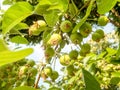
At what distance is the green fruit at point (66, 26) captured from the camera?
107 cm

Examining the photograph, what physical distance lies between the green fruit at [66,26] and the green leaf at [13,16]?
0.18m

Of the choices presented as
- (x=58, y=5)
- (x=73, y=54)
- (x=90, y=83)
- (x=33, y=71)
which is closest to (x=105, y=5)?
(x=58, y=5)

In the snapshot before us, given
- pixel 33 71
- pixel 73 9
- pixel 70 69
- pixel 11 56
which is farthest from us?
pixel 33 71

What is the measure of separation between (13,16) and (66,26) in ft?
0.85

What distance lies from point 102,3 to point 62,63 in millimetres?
400

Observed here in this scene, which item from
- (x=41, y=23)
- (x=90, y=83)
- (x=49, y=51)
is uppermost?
(x=41, y=23)

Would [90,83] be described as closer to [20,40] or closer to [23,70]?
[20,40]

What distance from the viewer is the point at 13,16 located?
2.85 feet

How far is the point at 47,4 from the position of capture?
94 cm

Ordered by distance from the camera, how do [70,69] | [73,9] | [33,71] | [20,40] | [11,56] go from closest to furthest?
[11,56]
[73,9]
[20,40]
[70,69]
[33,71]

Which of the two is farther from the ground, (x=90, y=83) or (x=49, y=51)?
(x=49, y=51)

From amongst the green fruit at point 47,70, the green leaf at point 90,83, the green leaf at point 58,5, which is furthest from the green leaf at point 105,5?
the green fruit at point 47,70

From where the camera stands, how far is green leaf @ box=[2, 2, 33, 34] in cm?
87

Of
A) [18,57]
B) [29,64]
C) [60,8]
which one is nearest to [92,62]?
[29,64]
